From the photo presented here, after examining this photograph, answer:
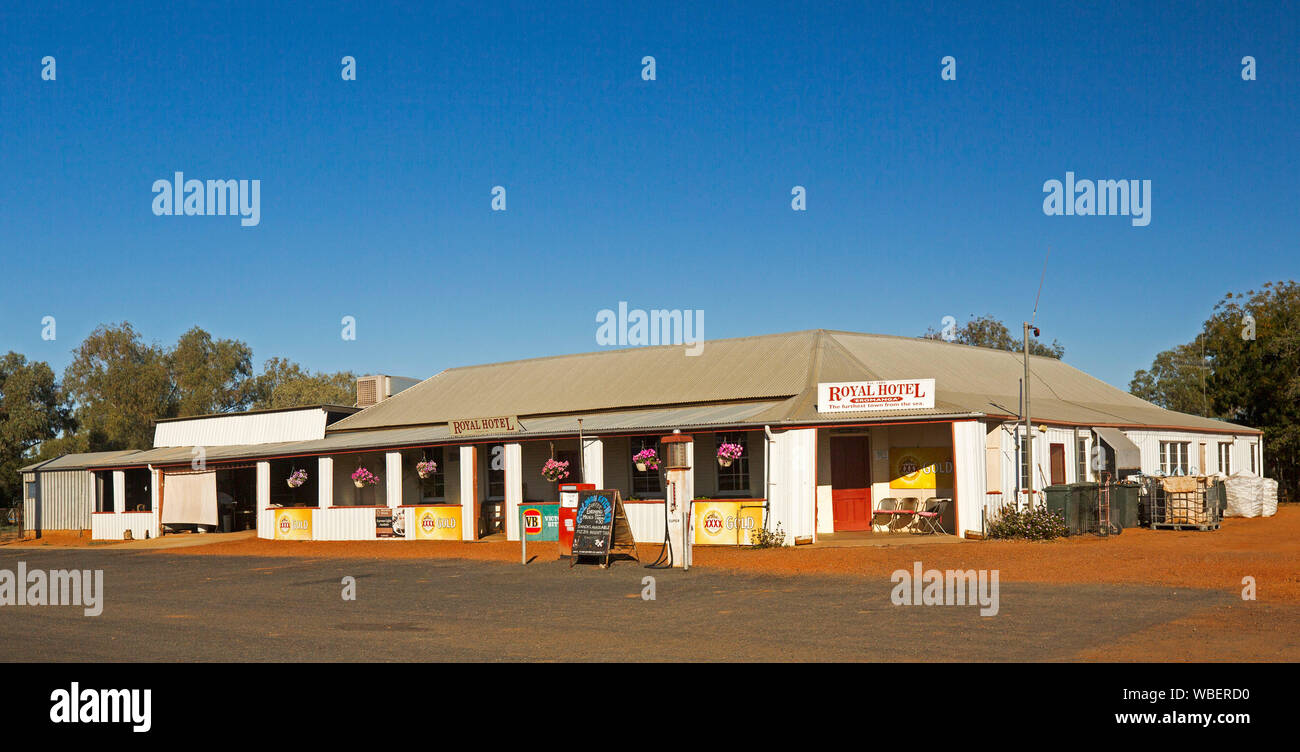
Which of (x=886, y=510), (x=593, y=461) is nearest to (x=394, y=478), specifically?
(x=593, y=461)

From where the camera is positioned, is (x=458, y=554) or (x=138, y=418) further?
(x=138, y=418)

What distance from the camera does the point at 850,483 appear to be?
2527 centimetres

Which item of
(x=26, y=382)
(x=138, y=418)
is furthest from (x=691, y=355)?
(x=138, y=418)

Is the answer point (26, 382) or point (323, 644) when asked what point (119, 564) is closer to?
point (323, 644)

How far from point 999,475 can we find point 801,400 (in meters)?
4.65

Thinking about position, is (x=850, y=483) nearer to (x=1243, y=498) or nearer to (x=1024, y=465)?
(x=1024, y=465)

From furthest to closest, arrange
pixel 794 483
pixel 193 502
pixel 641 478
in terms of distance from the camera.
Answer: pixel 193 502
pixel 641 478
pixel 794 483

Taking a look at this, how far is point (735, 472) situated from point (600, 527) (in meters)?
7.34

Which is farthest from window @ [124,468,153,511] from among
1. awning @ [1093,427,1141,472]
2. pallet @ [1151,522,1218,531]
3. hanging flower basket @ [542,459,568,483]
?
pallet @ [1151,522,1218,531]

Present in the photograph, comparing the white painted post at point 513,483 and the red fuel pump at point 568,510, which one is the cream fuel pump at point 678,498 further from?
the white painted post at point 513,483

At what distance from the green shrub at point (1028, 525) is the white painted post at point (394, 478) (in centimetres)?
1515

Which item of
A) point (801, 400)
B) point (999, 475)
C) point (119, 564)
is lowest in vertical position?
point (119, 564)

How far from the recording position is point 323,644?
10.9 metres

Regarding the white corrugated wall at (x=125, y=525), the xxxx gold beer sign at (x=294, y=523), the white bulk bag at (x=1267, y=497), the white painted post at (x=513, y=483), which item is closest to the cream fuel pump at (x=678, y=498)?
the white painted post at (x=513, y=483)
